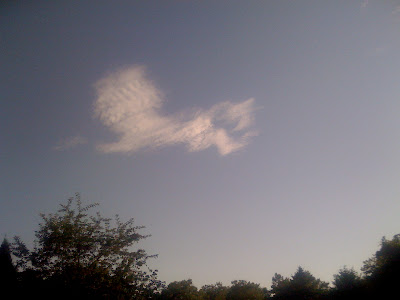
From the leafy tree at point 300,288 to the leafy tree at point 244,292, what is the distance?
577cm

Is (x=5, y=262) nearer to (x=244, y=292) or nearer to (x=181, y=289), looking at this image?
(x=181, y=289)

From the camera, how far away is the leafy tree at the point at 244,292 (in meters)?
64.1

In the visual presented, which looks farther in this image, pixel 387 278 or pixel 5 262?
pixel 387 278

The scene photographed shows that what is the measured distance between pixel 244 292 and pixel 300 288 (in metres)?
17.7

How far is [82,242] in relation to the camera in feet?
65.2

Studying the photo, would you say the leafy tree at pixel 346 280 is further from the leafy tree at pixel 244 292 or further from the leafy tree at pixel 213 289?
the leafy tree at pixel 213 289

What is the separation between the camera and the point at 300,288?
56719mm

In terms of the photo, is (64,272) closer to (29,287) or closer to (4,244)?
(29,287)

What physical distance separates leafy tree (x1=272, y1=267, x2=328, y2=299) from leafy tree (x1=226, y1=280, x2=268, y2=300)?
5775 mm

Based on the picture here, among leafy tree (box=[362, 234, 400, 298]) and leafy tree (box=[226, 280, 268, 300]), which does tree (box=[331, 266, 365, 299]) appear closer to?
leafy tree (box=[362, 234, 400, 298])

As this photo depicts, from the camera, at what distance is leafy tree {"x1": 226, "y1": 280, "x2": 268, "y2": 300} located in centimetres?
6410

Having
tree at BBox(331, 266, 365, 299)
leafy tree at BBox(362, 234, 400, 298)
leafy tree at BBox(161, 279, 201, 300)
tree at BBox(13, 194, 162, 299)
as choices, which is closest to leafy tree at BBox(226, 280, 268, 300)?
leafy tree at BBox(161, 279, 201, 300)

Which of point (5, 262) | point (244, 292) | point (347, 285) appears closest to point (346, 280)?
point (347, 285)

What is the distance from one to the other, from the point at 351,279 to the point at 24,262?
55341mm
